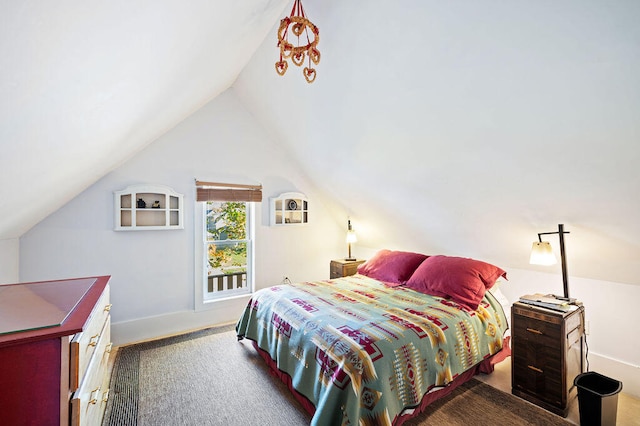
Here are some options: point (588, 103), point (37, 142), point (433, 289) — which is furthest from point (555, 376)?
point (37, 142)

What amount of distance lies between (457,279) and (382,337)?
1.23 meters

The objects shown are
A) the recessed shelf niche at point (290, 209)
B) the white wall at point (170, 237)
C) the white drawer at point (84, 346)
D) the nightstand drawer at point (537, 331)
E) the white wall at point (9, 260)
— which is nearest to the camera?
the white drawer at point (84, 346)

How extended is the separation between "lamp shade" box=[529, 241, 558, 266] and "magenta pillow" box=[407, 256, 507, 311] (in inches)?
18.5

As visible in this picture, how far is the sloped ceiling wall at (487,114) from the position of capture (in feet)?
4.99

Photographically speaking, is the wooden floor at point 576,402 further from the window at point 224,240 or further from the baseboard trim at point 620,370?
the window at point 224,240

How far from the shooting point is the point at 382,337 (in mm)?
1954

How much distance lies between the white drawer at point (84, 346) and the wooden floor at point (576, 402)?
9.51 feet

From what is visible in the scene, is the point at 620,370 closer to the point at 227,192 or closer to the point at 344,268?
the point at 344,268

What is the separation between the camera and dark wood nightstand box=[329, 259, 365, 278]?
4.29 metres

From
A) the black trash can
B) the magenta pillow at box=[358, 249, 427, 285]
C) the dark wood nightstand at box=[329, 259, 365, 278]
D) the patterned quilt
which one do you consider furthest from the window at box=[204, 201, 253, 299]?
the black trash can

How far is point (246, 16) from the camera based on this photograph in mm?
1888

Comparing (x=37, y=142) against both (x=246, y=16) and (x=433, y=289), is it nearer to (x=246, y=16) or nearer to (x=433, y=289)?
(x=246, y=16)

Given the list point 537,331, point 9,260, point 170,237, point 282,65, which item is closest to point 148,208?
point 170,237

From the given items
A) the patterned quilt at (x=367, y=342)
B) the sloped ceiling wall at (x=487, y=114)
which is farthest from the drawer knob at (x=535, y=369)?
the sloped ceiling wall at (x=487, y=114)
